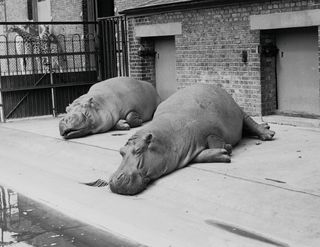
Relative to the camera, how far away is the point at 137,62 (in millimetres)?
16547

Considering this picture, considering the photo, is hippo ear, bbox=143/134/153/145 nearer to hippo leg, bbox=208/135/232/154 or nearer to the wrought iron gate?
hippo leg, bbox=208/135/232/154

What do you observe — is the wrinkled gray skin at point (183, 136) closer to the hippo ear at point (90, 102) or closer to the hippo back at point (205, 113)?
the hippo back at point (205, 113)

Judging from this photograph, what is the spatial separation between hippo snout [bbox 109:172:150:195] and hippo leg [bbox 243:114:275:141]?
3068 millimetres

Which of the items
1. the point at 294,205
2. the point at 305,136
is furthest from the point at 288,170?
the point at 305,136

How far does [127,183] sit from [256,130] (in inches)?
132

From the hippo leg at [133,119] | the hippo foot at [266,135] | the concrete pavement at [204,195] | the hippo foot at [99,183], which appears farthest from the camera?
the hippo leg at [133,119]

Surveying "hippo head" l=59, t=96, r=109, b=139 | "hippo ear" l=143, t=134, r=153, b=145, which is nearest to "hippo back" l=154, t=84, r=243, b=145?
"hippo ear" l=143, t=134, r=153, b=145

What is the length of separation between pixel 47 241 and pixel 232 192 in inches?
93.1

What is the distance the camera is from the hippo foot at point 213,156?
884 cm

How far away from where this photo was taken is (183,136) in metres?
8.91

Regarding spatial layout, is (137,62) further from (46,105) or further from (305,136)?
(305,136)

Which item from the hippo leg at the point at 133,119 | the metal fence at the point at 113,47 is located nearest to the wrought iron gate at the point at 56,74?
the metal fence at the point at 113,47

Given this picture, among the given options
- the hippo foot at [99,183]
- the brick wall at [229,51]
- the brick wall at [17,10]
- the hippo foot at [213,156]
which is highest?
the brick wall at [17,10]

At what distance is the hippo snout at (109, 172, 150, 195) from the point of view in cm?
797
